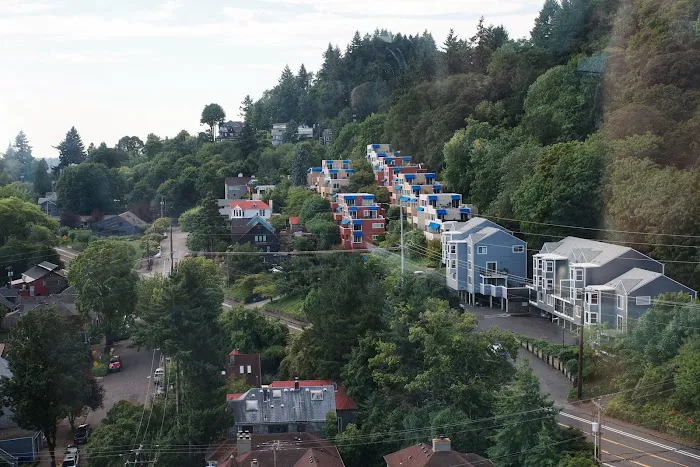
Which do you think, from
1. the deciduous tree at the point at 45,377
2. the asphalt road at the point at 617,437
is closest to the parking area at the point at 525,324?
the asphalt road at the point at 617,437

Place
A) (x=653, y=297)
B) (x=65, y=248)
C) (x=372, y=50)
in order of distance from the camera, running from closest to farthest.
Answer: (x=653, y=297) → (x=65, y=248) → (x=372, y=50)

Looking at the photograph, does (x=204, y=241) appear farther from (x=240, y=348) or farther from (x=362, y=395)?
(x=362, y=395)

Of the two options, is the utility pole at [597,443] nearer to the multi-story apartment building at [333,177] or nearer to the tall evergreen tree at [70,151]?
the multi-story apartment building at [333,177]

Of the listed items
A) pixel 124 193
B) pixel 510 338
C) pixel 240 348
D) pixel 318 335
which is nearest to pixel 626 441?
pixel 510 338

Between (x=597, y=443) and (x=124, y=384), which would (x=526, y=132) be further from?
(x=597, y=443)

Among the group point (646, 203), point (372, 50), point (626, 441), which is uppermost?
point (372, 50)

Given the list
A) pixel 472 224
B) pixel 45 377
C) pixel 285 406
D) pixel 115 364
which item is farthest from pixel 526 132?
pixel 45 377

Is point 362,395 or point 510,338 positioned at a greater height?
point 510,338
